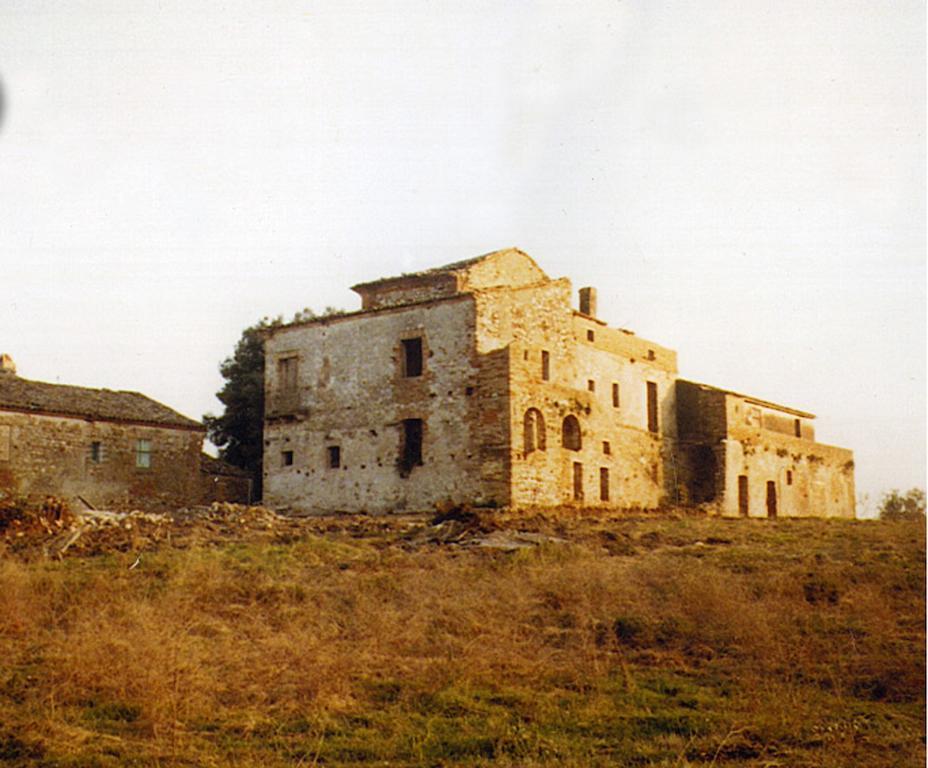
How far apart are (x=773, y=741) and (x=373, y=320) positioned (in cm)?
2222

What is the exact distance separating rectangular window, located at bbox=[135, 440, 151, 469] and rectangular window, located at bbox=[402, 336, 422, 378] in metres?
9.36

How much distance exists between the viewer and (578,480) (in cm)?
2850

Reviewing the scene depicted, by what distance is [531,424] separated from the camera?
26.4m

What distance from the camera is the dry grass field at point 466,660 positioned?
7.69m

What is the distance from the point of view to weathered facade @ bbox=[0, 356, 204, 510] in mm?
27484

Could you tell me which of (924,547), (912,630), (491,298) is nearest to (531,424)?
(491,298)

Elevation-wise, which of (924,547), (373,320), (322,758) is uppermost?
(373,320)

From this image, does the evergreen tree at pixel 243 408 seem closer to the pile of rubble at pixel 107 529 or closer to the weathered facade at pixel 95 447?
the weathered facade at pixel 95 447

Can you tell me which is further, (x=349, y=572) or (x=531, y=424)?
(x=531, y=424)

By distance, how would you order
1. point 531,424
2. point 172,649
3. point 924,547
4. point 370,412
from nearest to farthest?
point 172,649, point 924,547, point 531,424, point 370,412

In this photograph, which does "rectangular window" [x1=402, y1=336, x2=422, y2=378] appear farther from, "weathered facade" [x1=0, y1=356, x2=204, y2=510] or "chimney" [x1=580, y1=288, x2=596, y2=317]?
"chimney" [x1=580, y1=288, x2=596, y2=317]

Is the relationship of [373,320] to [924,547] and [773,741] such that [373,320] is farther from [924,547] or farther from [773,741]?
[773,741]

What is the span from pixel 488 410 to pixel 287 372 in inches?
322

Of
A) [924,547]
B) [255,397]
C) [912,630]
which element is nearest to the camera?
[912,630]
